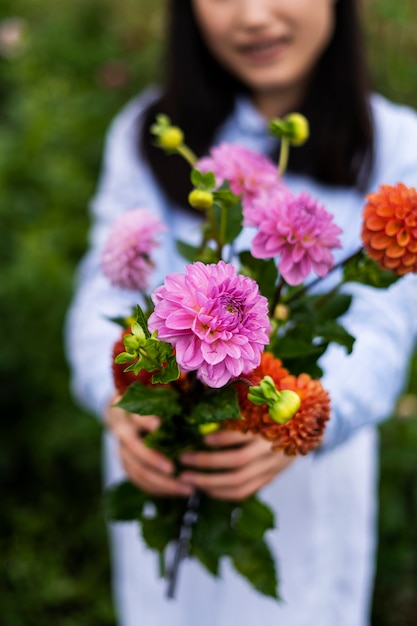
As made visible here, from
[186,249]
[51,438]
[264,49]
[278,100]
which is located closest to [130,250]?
[186,249]

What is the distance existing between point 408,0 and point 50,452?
1.55 m

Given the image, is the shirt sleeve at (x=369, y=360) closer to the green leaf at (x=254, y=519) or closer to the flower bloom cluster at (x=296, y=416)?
the green leaf at (x=254, y=519)

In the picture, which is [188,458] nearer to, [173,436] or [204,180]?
[173,436]

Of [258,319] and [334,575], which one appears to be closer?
[258,319]

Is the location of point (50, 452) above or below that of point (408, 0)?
below

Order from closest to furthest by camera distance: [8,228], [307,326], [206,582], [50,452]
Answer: [307,326] → [206,582] → [50,452] → [8,228]

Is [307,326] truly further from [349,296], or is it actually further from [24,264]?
[24,264]

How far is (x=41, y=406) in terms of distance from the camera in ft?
4.87

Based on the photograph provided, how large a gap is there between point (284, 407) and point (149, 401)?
11 centimetres

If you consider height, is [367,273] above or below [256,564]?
above

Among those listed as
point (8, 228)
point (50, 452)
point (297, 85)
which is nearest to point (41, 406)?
point (50, 452)

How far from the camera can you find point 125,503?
649 millimetres

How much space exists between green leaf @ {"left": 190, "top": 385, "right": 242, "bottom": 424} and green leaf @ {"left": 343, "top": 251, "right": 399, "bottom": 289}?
12cm

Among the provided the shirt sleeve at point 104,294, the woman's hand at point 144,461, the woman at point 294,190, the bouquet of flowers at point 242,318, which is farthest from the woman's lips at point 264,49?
the woman's hand at point 144,461
